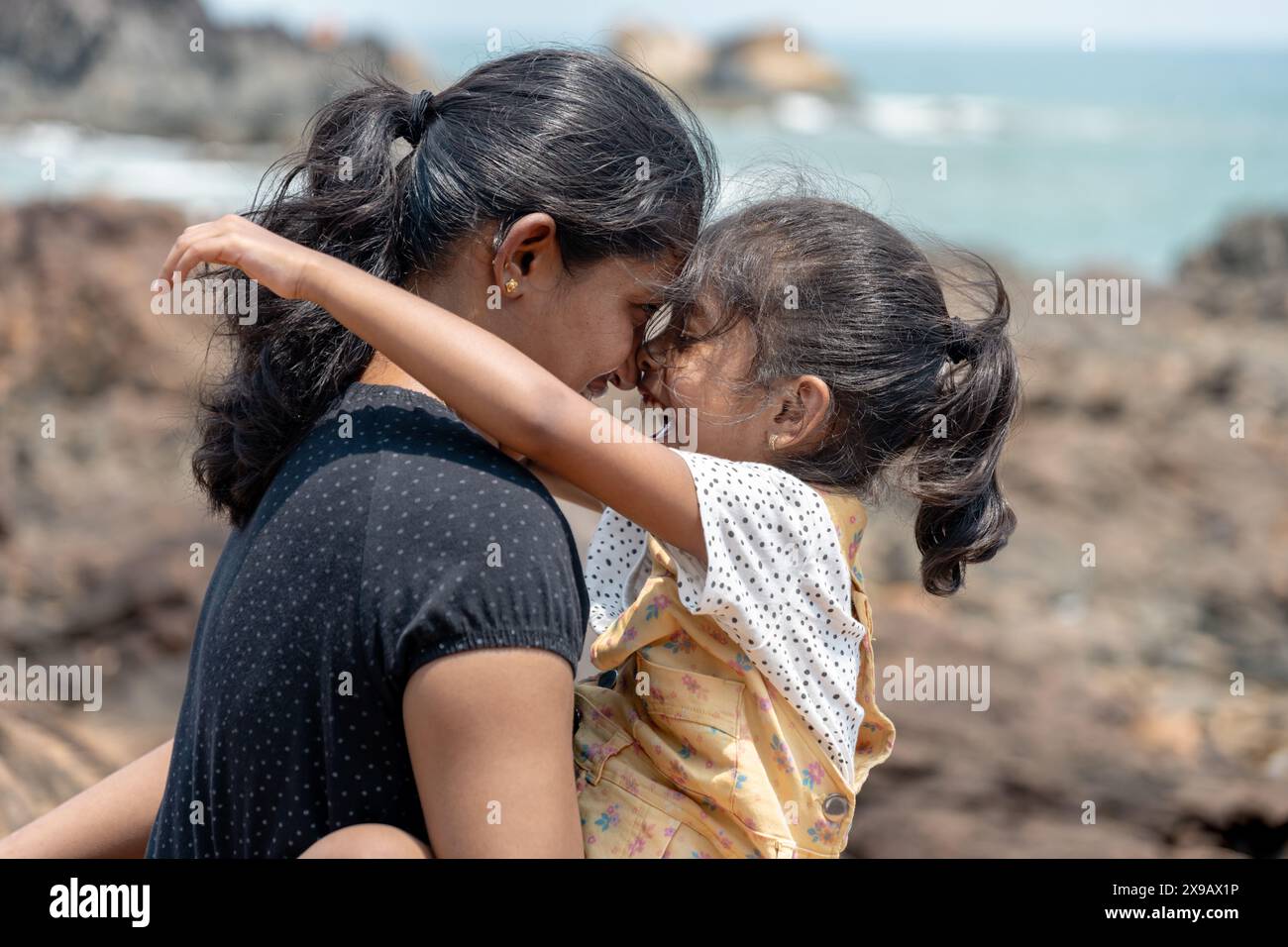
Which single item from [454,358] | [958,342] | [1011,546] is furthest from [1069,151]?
[454,358]

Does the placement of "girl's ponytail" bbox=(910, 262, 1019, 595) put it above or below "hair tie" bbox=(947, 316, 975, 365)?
below

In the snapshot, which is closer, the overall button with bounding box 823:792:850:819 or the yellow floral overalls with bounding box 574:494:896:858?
the yellow floral overalls with bounding box 574:494:896:858

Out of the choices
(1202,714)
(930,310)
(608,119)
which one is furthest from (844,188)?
(1202,714)

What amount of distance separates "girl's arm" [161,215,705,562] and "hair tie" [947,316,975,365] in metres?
0.67

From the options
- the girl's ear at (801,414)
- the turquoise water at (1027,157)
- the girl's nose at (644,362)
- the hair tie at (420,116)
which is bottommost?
the girl's ear at (801,414)

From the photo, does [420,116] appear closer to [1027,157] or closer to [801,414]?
[801,414]

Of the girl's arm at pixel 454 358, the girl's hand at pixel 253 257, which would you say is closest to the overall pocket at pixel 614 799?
the girl's arm at pixel 454 358

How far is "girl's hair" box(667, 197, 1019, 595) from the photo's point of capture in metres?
2.05

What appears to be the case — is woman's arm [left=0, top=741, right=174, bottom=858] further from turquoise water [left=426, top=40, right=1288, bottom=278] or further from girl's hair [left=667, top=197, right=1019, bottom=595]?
turquoise water [left=426, top=40, right=1288, bottom=278]

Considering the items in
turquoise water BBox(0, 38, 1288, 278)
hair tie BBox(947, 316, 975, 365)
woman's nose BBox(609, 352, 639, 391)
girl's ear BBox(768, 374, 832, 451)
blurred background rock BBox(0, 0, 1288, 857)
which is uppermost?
turquoise water BBox(0, 38, 1288, 278)

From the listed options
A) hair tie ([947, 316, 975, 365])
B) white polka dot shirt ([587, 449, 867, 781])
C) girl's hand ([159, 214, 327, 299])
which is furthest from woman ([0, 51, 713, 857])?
hair tie ([947, 316, 975, 365])

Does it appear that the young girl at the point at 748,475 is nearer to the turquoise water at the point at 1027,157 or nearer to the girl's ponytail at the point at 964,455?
the girl's ponytail at the point at 964,455

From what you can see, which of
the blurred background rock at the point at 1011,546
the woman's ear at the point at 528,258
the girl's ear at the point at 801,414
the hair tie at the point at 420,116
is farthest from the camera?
the blurred background rock at the point at 1011,546

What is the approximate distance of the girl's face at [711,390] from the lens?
2074 mm
